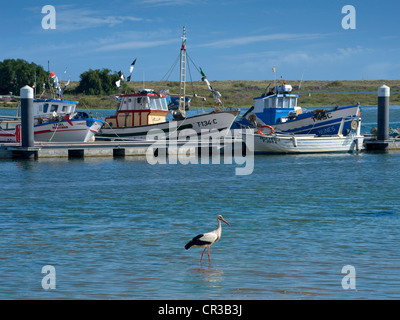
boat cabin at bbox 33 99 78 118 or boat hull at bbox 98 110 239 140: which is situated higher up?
boat cabin at bbox 33 99 78 118

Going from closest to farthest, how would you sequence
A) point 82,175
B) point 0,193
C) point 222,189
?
point 0,193 < point 222,189 < point 82,175

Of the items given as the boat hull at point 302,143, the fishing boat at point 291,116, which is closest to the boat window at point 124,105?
the fishing boat at point 291,116

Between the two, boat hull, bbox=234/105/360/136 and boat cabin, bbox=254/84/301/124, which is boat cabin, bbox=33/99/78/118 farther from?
boat cabin, bbox=254/84/301/124

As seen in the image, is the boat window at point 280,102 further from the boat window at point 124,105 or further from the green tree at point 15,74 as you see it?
the green tree at point 15,74

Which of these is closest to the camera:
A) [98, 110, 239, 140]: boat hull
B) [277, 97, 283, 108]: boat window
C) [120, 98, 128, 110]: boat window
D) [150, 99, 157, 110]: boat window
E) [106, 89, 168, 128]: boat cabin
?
[98, 110, 239, 140]: boat hull

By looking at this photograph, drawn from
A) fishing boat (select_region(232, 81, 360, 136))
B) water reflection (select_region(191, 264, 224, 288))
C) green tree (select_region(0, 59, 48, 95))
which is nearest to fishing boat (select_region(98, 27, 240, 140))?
fishing boat (select_region(232, 81, 360, 136))

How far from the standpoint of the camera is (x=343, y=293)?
11812 mm

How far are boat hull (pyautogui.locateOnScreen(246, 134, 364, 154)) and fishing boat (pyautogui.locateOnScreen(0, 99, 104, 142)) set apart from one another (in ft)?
34.6

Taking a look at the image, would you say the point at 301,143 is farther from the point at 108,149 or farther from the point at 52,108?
the point at 52,108

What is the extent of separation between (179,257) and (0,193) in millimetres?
13440

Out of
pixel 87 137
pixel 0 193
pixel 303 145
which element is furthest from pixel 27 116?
pixel 303 145

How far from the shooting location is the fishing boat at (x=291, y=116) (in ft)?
145

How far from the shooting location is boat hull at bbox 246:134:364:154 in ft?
137
